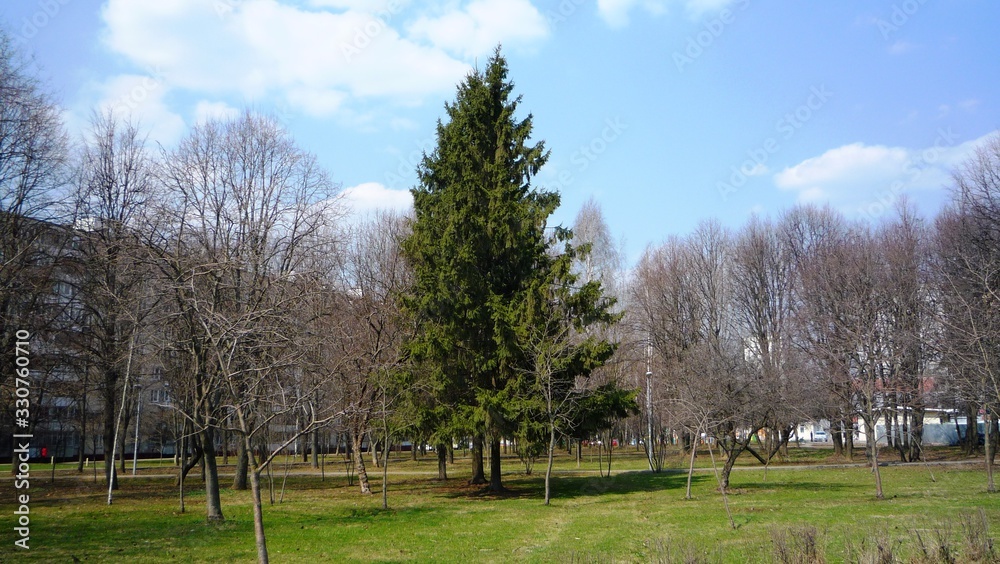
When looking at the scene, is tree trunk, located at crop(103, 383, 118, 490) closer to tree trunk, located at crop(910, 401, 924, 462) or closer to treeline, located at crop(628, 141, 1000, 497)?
treeline, located at crop(628, 141, 1000, 497)

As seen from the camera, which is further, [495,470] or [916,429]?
[916,429]

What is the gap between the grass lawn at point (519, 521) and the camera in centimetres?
1088

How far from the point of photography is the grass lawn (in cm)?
1088

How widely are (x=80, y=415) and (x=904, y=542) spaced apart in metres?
31.5

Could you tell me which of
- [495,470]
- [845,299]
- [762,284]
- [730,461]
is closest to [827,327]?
[845,299]

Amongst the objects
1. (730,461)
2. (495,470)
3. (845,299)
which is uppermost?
(845,299)

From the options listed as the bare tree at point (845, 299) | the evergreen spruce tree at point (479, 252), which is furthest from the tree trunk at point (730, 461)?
the evergreen spruce tree at point (479, 252)

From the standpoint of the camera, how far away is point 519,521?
1576 centimetres

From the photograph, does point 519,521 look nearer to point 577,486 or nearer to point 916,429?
point 577,486

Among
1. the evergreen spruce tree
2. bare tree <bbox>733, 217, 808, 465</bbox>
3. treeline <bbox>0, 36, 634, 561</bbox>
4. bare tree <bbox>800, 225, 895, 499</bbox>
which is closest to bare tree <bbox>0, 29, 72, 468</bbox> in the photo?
treeline <bbox>0, 36, 634, 561</bbox>

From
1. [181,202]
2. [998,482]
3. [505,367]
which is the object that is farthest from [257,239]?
[998,482]

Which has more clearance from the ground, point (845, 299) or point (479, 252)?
point (479, 252)

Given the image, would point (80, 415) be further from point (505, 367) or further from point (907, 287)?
point (907, 287)

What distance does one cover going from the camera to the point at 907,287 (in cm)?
3178
